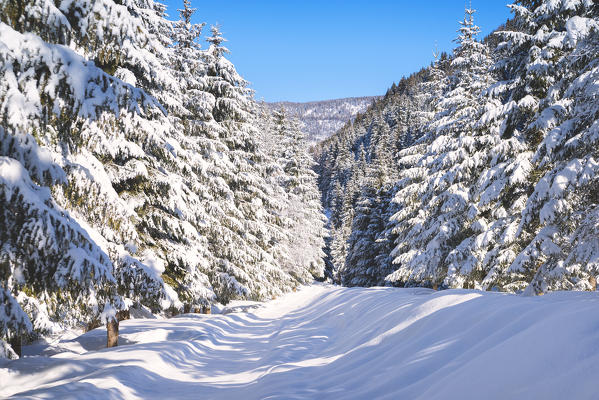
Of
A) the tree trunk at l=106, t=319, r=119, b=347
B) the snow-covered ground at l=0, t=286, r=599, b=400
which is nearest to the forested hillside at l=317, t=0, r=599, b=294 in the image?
the snow-covered ground at l=0, t=286, r=599, b=400

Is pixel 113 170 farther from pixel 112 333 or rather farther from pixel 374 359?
pixel 374 359

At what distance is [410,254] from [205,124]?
12662 mm

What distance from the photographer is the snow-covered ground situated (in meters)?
3.06

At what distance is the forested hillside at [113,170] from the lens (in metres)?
4.11

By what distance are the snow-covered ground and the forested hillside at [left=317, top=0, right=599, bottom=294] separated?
468 centimetres

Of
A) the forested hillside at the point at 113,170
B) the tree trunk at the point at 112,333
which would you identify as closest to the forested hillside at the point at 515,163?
the forested hillside at the point at 113,170

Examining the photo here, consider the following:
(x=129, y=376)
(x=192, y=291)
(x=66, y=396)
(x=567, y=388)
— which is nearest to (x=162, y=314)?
(x=192, y=291)

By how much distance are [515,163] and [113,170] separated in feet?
43.0

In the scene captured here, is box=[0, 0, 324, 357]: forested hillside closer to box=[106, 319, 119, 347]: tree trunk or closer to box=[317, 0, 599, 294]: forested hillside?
box=[106, 319, 119, 347]: tree trunk

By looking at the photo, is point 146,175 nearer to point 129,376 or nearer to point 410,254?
point 129,376

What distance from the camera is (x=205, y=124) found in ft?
54.3

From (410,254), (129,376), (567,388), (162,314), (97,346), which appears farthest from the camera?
(410,254)

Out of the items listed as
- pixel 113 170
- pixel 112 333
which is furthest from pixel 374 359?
pixel 113 170

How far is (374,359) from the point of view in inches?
225
